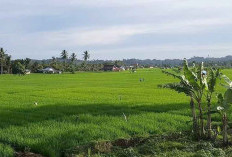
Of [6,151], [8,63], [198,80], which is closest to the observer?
[6,151]

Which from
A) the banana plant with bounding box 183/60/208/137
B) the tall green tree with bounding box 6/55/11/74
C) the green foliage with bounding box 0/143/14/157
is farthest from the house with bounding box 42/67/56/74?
the green foliage with bounding box 0/143/14/157

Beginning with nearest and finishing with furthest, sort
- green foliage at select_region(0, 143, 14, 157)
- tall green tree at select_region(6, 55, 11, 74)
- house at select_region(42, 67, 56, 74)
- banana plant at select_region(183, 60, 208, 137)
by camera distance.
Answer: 1. green foliage at select_region(0, 143, 14, 157)
2. banana plant at select_region(183, 60, 208, 137)
3. tall green tree at select_region(6, 55, 11, 74)
4. house at select_region(42, 67, 56, 74)

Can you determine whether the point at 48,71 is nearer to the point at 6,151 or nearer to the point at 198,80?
the point at 198,80

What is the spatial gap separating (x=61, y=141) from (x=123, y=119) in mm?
3131

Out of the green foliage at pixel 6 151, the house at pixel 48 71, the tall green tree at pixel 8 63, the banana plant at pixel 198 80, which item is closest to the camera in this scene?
the green foliage at pixel 6 151

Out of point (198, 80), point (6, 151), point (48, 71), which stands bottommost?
point (6, 151)

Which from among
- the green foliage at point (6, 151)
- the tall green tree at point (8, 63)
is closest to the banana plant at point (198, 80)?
the green foliage at point (6, 151)

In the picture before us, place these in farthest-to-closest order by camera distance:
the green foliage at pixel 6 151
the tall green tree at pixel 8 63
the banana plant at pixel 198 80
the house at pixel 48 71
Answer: the house at pixel 48 71, the tall green tree at pixel 8 63, the banana plant at pixel 198 80, the green foliage at pixel 6 151

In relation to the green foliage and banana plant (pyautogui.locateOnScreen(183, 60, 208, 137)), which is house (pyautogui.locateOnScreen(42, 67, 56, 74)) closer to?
banana plant (pyautogui.locateOnScreen(183, 60, 208, 137))

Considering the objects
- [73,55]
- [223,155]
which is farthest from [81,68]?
[223,155]

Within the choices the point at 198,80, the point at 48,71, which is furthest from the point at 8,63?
the point at 198,80

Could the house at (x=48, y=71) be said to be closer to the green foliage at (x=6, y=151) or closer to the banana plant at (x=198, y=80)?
the banana plant at (x=198, y=80)

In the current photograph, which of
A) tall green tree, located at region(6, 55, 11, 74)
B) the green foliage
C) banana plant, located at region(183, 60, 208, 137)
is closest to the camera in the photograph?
the green foliage

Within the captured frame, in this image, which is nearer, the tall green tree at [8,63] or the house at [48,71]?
the tall green tree at [8,63]
